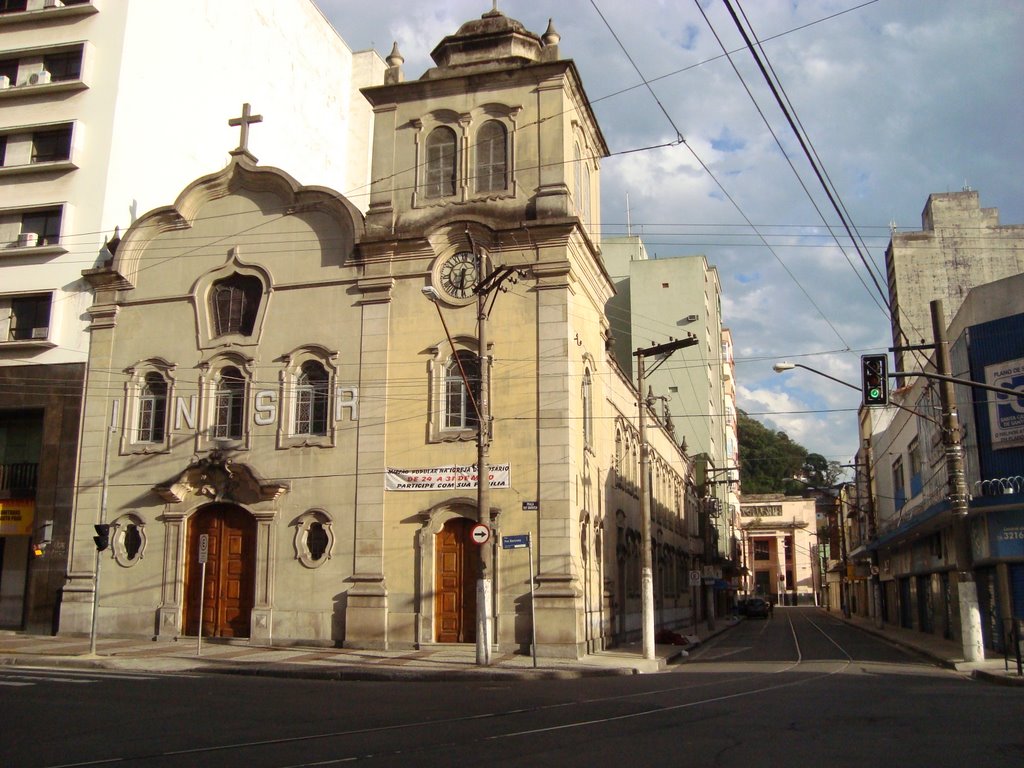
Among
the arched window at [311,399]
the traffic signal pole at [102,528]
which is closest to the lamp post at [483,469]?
the arched window at [311,399]

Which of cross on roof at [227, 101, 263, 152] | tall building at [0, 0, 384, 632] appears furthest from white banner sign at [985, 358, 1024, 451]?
tall building at [0, 0, 384, 632]

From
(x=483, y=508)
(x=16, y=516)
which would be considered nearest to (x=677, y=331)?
(x=483, y=508)

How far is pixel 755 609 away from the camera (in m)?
64.5

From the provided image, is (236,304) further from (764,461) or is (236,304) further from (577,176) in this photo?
(764,461)

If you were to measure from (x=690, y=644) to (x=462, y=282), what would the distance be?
14.8 m

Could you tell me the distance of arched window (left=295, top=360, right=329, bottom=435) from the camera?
25.9 m

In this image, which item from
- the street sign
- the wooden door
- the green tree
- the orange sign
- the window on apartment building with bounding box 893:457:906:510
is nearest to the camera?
the street sign

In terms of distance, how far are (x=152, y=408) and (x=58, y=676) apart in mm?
11273

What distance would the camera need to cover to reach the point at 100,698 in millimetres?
14078

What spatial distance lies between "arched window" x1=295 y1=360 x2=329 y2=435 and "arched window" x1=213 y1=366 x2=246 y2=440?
68.4 inches

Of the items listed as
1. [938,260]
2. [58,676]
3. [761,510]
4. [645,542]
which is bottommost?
[58,676]

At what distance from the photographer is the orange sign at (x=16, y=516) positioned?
28703 millimetres

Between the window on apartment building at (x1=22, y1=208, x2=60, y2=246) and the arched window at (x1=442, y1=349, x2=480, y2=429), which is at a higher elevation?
the window on apartment building at (x1=22, y1=208, x2=60, y2=246)

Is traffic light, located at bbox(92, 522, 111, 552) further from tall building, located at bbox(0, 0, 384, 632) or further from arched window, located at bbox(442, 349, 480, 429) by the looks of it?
arched window, located at bbox(442, 349, 480, 429)
